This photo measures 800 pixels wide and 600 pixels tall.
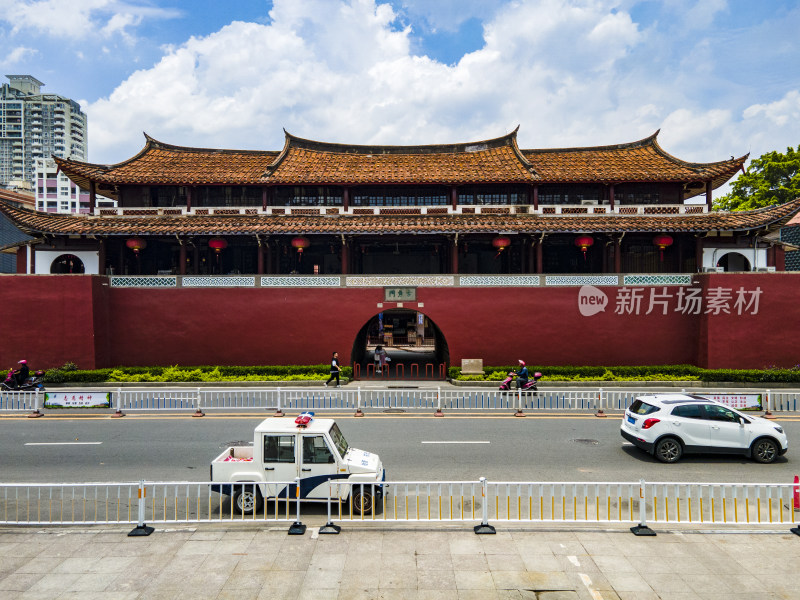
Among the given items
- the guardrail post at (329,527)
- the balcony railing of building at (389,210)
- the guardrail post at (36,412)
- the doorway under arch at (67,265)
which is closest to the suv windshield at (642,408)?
the guardrail post at (329,527)

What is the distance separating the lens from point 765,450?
1123 centimetres

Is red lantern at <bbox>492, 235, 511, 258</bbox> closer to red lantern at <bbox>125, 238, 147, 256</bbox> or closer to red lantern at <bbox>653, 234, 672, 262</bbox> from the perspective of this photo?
red lantern at <bbox>653, 234, 672, 262</bbox>

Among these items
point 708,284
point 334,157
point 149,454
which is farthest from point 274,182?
point 708,284

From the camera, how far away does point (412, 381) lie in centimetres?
2270

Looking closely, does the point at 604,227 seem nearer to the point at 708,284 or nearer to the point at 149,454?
the point at 708,284

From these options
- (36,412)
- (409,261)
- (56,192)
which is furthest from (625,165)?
(56,192)

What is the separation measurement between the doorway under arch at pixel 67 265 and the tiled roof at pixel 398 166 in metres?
3.86

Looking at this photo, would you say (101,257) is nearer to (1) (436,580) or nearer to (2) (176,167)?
(2) (176,167)

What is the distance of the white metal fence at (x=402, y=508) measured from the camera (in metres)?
7.86

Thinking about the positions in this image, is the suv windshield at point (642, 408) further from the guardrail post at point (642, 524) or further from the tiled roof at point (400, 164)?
the tiled roof at point (400, 164)

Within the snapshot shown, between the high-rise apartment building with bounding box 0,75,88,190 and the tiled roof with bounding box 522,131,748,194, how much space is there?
123372 mm

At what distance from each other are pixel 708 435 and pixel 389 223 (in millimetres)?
15511

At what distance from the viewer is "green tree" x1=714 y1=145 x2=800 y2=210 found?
37.4 m
